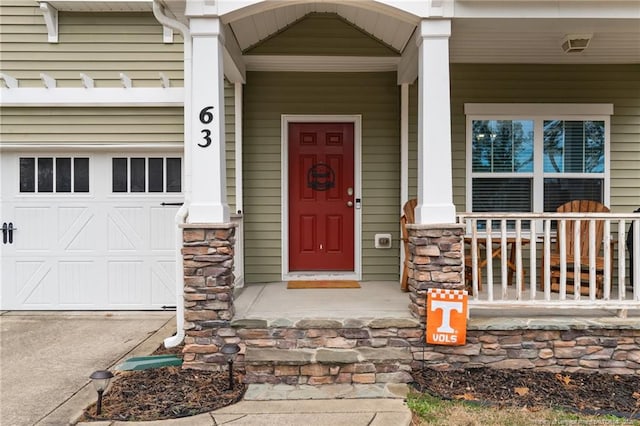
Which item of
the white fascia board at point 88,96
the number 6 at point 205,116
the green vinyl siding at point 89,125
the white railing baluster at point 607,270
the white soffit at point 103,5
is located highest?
the white soffit at point 103,5

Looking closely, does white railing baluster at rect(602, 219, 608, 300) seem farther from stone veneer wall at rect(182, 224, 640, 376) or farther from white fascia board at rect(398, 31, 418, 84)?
white fascia board at rect(398, 31, 418, 84)

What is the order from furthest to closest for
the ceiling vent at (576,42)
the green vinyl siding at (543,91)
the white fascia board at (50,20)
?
the green vinyl siding at (543,91), the white fascia board at (50,20), the ceiling vent at (576,42)

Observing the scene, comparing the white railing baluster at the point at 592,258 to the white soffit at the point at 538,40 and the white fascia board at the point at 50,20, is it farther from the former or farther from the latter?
the white fascia board at the point at 50,20

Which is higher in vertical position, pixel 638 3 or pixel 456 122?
pixel 638 3

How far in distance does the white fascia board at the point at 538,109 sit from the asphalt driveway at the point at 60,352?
3.96m

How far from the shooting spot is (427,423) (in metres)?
2.59

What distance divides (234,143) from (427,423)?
11.0 feet

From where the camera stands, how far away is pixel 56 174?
199 inches

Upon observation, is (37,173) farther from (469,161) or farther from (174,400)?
(469,161)

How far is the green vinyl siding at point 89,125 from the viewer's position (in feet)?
16.1

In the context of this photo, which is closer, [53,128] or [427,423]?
[427,423]

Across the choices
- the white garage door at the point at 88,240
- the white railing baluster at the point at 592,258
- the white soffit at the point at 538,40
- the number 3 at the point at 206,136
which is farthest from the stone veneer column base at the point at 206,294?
the white railing baluster at the point at 592,258

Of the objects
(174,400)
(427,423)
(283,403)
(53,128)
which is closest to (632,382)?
(427,423)

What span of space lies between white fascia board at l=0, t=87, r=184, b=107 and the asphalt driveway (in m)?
2.34
